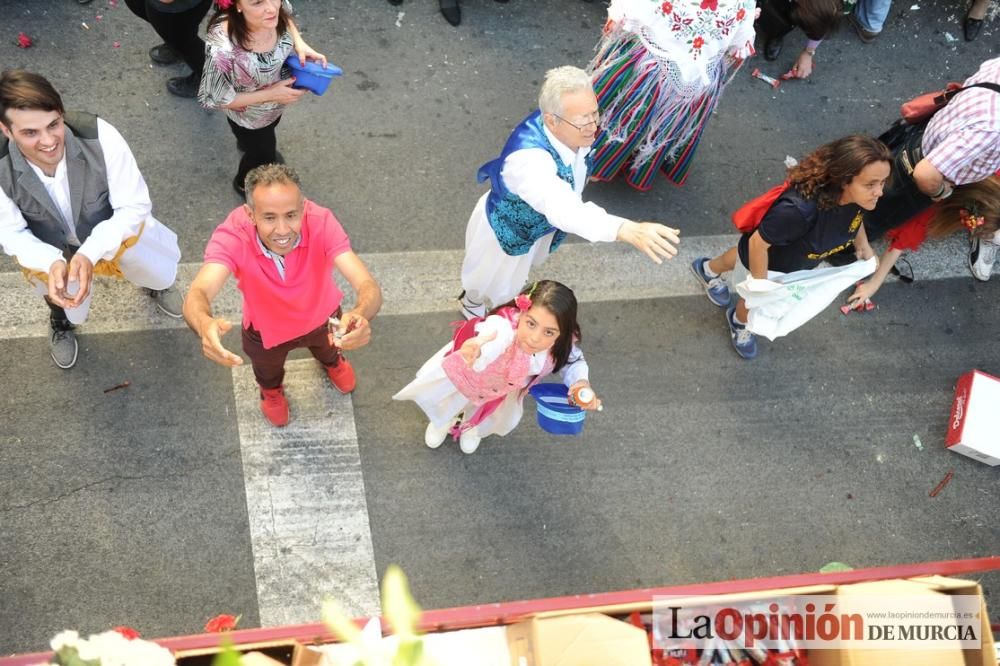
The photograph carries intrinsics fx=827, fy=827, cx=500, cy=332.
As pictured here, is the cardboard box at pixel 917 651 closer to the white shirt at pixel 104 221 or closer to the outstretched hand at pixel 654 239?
the outstretched hand at pixel 654 239

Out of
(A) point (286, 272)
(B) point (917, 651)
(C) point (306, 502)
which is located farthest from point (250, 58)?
(B) point (917, 651)

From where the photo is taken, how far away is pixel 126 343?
160 inches

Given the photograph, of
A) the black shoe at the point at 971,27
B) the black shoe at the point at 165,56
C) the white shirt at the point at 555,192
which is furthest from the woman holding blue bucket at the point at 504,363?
the black shoe at the point at 971,27

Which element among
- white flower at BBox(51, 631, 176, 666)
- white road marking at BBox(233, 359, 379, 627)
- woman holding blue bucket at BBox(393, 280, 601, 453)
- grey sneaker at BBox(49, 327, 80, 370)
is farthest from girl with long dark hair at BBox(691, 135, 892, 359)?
grey sneaker at BBox(49, 327, 80, 370)

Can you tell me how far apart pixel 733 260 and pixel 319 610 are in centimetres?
267

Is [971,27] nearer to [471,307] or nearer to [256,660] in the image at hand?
Result: [471,307]

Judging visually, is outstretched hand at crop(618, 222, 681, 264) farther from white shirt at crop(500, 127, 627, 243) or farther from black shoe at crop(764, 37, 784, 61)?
black shoe at crop(764, 37, 784, 61)

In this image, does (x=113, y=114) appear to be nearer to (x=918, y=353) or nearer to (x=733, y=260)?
(x=733, y=260)

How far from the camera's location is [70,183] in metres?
3.07

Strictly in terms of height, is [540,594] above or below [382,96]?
below

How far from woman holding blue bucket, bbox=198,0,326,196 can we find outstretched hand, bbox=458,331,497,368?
4.89 ft

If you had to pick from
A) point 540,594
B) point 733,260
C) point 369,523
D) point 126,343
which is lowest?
point 540,594

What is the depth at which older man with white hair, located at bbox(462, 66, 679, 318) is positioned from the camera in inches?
118

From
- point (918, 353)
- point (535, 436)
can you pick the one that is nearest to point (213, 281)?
point (535, 436)
